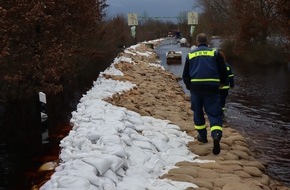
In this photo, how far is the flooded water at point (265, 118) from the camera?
25.8 feet

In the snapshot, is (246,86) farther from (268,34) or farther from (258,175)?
(268,34)

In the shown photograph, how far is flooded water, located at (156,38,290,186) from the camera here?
7.88m

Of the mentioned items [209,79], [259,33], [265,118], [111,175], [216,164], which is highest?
[209,79]

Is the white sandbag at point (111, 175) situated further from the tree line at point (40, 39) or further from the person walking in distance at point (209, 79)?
the tree line at point (40, 39)

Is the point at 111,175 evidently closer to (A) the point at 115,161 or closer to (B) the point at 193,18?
(A) the point at 115,161

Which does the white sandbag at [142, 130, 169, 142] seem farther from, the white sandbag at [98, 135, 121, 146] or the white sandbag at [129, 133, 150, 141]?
the white sandbag at [98, 135, 121, 146]

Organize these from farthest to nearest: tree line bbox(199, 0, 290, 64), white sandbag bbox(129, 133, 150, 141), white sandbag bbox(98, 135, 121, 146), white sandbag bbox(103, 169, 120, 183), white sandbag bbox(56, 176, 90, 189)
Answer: tree line bbox(199, 0, 290, 64), white sandbag bbox(129, 133, 150, 141), white sandbag bbox(98, 135, 121, 146), white sandbag bbox(103, 169, 120, 183), white sandbag bbox(56, 176, 90, 189)

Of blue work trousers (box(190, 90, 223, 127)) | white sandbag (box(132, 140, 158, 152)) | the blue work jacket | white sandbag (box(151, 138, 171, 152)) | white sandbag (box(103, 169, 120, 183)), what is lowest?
white sandbag (box(151, 138, 171, 152))

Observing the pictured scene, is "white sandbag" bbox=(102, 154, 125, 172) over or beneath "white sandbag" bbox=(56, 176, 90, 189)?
beneath

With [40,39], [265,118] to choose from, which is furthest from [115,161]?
[265,118]

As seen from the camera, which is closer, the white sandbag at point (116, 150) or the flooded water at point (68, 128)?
the white sandbag at point (116, 150)

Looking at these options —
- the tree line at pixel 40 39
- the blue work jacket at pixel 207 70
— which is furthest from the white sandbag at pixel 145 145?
the tree line at pixel 40 39

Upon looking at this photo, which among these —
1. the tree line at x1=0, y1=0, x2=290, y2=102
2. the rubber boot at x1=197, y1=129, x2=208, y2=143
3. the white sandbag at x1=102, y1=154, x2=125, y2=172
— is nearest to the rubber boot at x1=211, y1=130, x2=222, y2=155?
the rubber boot at x1=197, y1=129, x2=208, y2=143

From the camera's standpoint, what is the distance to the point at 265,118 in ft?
38.4
